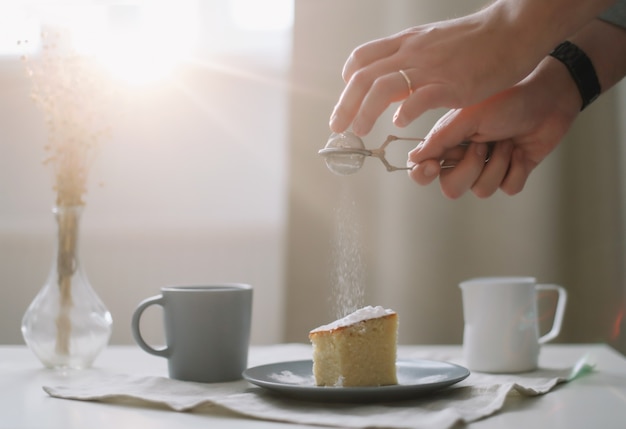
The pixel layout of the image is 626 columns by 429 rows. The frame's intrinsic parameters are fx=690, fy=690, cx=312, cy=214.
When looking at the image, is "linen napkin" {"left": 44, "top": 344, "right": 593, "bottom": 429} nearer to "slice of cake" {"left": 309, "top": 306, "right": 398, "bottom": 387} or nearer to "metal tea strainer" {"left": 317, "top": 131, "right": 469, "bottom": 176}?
"slice of cake" {"left": 309, "top": 306, "right": 398, "bottom": 387}

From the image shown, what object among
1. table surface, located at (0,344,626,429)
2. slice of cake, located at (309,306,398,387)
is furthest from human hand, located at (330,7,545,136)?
table surface, located at (0,344,626,429)

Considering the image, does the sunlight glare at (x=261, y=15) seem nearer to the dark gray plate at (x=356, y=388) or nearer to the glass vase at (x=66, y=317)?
the glass vase at (x=66, y=317)

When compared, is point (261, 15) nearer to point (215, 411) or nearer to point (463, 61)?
point (463, 61)

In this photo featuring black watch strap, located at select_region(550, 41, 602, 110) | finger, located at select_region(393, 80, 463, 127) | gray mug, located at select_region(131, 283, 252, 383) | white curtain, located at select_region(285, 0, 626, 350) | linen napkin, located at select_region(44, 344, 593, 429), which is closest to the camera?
linen napkin, located at select_region(44, 344, 593, 429)

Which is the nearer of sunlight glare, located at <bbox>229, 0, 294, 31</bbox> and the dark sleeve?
the dark sleeve

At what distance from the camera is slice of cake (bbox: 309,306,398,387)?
79 centimetres

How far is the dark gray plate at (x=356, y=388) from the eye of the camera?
0.70m

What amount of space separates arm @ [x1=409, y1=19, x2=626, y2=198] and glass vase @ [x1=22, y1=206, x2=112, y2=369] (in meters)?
0.53

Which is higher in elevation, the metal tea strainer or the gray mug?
the metal tea strainer

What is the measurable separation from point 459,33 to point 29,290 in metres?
1.64

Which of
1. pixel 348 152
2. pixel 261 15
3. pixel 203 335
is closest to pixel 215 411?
pixel 203 335

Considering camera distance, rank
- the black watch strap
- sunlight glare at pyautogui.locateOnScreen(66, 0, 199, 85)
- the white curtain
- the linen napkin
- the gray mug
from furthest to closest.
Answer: sunlight glare at pyautogui.locateOnScreen(66, 0, 199, 85) < the white curtain < the black watch strap < the gray mug < the linen napkin

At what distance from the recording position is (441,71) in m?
0.79

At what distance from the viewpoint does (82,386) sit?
32.9 inches
